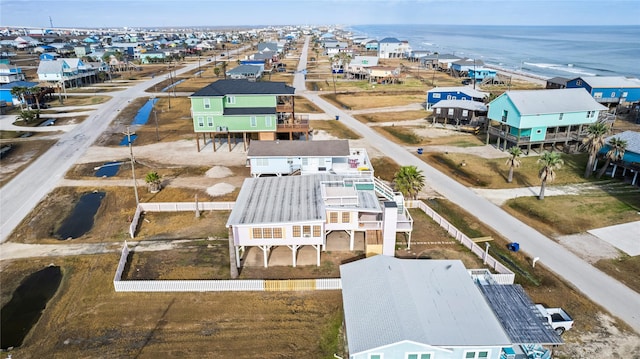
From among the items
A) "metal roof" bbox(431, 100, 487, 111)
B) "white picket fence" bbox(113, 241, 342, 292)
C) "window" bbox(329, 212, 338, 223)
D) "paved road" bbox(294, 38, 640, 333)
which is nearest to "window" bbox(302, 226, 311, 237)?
"window" bbox(329, 212, 338, 223)

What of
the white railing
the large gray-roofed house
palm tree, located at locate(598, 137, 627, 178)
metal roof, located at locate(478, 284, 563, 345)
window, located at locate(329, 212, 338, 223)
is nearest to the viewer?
metal roof, located at locate(478, 284, 563, 345)

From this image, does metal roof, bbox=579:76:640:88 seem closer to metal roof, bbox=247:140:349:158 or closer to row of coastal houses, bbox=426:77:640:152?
row of coastal houses, bbox=426:77:640:152

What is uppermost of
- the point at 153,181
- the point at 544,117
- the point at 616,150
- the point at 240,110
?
the point at 240,110

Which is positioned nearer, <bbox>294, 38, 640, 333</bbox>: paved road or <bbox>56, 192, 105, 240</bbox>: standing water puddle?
<bbox>294, 38, 640, 333</bbox>: paved road

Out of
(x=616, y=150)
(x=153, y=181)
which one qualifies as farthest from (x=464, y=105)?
(x=153, y=181)

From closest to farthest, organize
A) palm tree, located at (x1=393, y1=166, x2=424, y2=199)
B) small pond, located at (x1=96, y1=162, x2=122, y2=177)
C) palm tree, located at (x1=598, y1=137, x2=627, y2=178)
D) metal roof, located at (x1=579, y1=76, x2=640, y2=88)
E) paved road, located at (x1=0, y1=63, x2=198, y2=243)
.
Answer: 1. palm tree, located at (x1=393, y1=166, x2=424, y2=199)
2. paved road, located at (x1=0, y1=63, x2=198, y2=243)
3. palm tree, located at (x1=598, y1=137, x2=627, y2=178)
4. small pond, located at (x1=96, y1=162, x2=122, y2=177)
5. metal roof, located at (x1=579, y1=76, x2=640, y2=88)

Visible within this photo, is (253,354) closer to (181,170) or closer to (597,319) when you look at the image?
(597,319)

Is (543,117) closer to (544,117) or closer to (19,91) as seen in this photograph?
(544,117)
